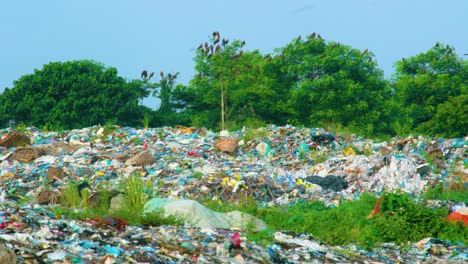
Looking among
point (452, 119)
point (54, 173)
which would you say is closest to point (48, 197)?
point (54, 173)

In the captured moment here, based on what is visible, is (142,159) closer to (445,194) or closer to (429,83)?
(445,194)

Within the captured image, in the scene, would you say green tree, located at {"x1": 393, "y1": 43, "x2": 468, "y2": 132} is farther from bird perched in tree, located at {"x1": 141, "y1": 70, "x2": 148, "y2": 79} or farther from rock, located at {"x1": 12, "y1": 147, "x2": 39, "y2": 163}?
rock, located at {"x1": 12, "y1": 147, "x2": 39, "y2": 163}

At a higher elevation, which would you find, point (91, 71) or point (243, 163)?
point (91, 71)

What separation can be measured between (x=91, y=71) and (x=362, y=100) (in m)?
11.4

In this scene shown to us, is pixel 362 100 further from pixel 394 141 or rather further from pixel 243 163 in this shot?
pixel 243 163

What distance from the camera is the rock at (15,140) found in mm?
18406

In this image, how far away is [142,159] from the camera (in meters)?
15.2

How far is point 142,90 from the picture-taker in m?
32.0

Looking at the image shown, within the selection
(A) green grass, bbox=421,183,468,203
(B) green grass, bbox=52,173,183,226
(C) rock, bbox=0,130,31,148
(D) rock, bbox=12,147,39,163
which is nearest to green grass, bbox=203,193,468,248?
(B) green grass, bbox=52,173,183,226

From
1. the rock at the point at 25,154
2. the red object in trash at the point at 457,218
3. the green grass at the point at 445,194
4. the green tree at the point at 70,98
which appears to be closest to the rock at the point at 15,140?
the rock at the point at 25,154

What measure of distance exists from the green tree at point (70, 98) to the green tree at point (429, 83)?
13.7 m

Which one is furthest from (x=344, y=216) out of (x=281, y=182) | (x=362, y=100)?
(x=362, y=100)

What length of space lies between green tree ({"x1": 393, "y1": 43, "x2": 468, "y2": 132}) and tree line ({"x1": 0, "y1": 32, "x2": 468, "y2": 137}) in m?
0.11

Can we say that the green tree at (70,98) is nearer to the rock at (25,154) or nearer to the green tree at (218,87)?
the green tree at (218,87)
